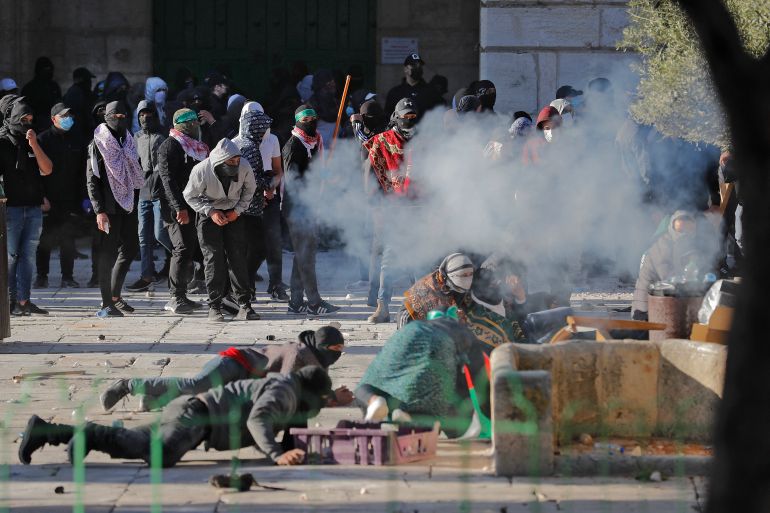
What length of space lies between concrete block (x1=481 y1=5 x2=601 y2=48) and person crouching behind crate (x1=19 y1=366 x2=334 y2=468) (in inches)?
357

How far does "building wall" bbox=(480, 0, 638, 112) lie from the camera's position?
616 inches

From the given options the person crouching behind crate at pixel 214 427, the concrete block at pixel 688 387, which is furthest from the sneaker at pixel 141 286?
the concrete block at pixel 688 387

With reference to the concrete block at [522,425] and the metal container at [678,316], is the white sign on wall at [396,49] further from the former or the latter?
the concrete block at [522,425]

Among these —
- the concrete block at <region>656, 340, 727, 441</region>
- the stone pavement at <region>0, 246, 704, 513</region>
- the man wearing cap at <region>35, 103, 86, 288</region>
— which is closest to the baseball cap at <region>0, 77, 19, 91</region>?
the man wearing cap at <region>35, 103, 86, 288</region>

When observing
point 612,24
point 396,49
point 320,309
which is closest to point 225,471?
point 320,309

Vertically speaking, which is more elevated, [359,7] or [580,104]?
[359,7]

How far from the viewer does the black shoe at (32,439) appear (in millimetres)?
7070

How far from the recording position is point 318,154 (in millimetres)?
12312

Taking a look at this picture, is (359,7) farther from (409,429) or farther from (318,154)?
(409,429)

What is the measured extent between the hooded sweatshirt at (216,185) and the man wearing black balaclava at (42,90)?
15.9ft

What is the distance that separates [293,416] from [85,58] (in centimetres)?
1149

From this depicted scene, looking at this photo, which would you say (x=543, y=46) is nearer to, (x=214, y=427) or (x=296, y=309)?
(x=296, y=309)

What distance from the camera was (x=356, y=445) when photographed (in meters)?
7.07

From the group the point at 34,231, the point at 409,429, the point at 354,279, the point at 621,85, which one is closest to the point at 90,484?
the point at 409,429
